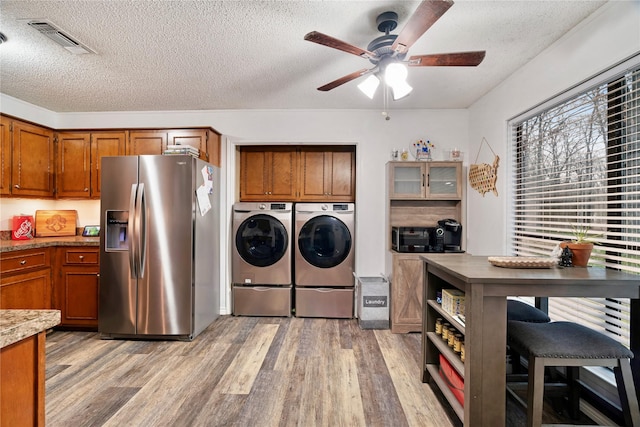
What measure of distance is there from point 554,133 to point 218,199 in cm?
317

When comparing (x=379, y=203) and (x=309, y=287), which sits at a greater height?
(x=379, y=203)

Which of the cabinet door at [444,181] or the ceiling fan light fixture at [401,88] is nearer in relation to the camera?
the ceiling fan light fixture at [401,88]

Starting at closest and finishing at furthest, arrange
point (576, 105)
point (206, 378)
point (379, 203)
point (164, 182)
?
point (576, 105), point (206, 378), point (164, 182), point (379, 203)

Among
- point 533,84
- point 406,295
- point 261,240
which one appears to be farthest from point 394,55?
point 261,240

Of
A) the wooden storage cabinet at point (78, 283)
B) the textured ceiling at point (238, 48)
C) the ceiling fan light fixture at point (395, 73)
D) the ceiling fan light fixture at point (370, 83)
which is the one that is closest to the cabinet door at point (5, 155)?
the textured ceiling at point (238, 48)

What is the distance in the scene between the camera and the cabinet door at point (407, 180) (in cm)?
324

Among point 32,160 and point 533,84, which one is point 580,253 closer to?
point 533,84

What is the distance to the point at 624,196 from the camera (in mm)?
1666

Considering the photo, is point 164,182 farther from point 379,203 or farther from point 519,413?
point 519,413

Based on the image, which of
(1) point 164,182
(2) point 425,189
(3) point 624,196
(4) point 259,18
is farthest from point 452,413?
(1) point 164,182

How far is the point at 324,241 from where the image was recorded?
3.34 meters

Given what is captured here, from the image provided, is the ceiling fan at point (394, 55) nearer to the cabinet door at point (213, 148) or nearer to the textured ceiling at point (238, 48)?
the textured ceiling at point (238, 48)

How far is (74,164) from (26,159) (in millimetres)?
382

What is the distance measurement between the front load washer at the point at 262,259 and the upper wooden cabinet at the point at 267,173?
1.07 feet
